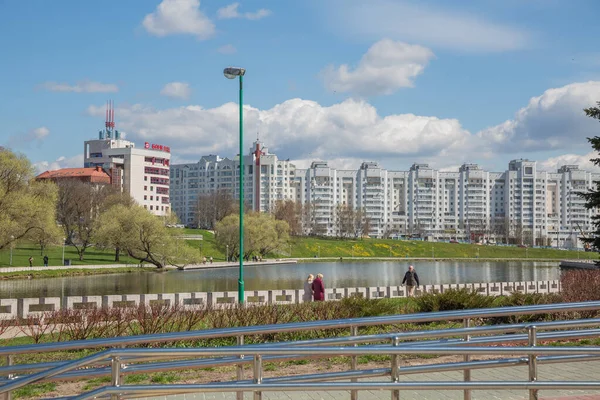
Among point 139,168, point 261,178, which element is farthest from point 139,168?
point 261,178

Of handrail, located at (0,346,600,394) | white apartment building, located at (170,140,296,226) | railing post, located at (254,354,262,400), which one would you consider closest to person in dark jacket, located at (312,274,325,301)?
handrail, located at (0,346,600,394)

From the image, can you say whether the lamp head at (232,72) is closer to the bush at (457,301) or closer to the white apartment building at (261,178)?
the bush at (457,301)

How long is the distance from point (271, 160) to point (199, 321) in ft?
578

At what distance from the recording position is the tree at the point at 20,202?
54562mm

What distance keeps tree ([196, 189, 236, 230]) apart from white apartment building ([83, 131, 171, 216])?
7.71m

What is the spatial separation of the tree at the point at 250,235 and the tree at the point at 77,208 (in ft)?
51.3

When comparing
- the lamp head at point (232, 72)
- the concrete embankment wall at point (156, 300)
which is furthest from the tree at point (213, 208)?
the lamp head at point (232, 72)

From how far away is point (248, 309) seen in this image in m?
16.8

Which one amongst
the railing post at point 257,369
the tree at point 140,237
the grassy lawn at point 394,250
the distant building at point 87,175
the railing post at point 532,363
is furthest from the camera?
the distant building at point 87,175

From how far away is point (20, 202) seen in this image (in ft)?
180

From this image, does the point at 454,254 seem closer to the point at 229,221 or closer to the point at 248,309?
the point at 229,221

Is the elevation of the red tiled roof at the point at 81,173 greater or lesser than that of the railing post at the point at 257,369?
greater

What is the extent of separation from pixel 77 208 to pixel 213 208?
50691 millimetres

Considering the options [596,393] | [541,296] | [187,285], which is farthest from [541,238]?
[596,393]
